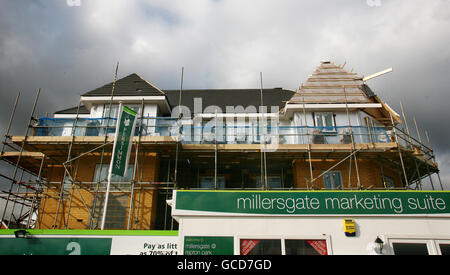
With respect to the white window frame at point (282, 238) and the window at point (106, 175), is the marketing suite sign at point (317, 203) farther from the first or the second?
the window at point (106, 175)

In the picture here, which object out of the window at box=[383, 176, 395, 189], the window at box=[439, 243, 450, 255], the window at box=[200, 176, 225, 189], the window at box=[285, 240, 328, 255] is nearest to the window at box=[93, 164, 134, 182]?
the window at box=[200, 176, 225, 189]

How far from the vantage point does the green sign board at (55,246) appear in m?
9.92

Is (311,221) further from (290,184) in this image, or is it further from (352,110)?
(352,110)

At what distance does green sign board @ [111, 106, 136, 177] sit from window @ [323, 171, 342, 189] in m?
10.6

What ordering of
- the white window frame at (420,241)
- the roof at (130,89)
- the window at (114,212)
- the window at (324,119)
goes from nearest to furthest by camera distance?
the white window frame at (420,241)
the window at (114,212)
the window at (324,119)
the roof at (130,89)

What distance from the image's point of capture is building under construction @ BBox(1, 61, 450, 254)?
919cm

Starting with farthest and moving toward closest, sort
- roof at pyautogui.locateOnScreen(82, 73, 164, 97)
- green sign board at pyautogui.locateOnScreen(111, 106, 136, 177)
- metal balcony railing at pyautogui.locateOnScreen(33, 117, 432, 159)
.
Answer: roof at pyautogui.locateOnScreen(82, 73, 164, 97)
metal balcony railing at pyautogui.locateOnScreen(33, 117, 432, 159)
green sign board at pyautogui.locateOnScreen(111, 106, 136, 177)

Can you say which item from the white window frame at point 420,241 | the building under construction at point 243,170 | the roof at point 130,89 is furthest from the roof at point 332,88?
the white window frame at point 420,241

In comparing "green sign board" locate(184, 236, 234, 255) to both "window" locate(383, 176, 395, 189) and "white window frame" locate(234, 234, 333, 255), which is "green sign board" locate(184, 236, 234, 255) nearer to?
"white window frame" locate(234, 234, 333, 255)

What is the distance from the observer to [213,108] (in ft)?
71.7

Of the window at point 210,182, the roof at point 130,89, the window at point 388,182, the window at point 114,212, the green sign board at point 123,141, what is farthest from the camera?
the roof at point 130,89

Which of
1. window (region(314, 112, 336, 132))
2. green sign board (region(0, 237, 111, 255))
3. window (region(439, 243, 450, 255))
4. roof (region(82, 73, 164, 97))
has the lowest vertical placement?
window (region(439, 243, 450, 255))

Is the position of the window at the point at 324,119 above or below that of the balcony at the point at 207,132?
above

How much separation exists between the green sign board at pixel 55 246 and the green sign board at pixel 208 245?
9.25 feet
